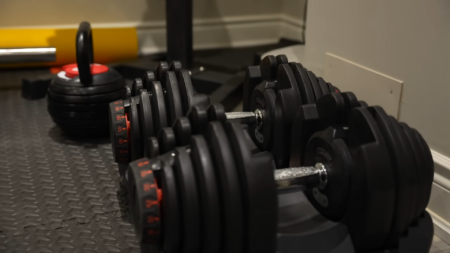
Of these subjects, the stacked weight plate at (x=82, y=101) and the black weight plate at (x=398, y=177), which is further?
the stacked weight plate at (x=82, y=101)

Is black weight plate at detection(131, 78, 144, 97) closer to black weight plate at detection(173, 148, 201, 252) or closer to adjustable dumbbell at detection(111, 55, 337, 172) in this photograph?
adjustable dumbbell at detection(111, 55, 337, 172)

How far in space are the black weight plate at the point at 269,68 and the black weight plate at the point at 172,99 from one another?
0.73ft

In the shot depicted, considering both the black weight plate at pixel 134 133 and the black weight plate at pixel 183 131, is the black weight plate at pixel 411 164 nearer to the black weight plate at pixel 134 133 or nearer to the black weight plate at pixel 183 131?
the black weight plate at pixel 183 131

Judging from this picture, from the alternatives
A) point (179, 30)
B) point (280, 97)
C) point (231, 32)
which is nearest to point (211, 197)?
point (280, 97)

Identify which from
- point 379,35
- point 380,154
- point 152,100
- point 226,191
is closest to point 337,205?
point 380,154

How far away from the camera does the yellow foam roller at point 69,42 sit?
1.60m

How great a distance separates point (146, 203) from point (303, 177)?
25 centimetres

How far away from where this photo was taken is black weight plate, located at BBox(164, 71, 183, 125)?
787 millimetres

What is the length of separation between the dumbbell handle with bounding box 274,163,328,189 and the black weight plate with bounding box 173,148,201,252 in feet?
0.51

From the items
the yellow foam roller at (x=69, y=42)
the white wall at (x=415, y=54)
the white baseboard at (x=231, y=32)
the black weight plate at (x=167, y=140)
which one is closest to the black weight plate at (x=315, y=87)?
the white wall at (x=415, y=54)

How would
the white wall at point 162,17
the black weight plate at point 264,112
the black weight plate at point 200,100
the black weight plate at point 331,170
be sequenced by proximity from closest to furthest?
the black weight plate at point 331,170 < the black weight plate at point 200,100 < the black weight plate at point 264,112 < the white wall at point 162,17

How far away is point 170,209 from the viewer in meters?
0.57

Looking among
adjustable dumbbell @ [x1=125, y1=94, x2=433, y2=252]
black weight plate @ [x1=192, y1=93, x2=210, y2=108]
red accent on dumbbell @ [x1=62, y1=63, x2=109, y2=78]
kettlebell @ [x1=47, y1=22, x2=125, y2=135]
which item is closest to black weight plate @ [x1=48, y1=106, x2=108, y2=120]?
kettlebell @ [x1=47, y1=22, x2=125, y2=135]

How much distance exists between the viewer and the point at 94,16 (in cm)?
188
